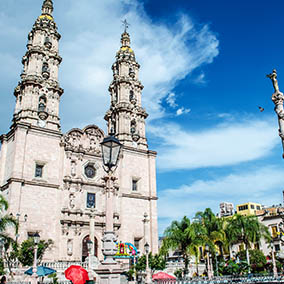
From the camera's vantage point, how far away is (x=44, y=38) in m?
40.4

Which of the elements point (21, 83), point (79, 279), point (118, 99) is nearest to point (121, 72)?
point (118, 99)

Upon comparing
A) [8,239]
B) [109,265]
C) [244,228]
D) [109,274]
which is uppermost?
[244,228]

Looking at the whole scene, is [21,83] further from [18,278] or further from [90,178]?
[18,278]

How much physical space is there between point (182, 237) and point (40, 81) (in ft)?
73.5

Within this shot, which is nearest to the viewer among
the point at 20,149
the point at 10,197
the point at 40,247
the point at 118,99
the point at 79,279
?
the point at 79,279

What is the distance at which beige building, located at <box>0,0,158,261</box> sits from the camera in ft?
104

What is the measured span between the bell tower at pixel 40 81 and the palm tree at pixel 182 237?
16.2 metres

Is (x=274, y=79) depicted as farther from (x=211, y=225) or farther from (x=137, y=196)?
(x=137, y=196)

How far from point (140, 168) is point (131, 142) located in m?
3.41

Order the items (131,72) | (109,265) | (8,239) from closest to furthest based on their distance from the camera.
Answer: (109,265), (8,239), (131,72)

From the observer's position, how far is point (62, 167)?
35.0m

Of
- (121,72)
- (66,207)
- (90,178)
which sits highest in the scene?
(121,72)

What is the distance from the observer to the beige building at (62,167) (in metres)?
31.7

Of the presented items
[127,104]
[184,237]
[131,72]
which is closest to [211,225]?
[184,237]
